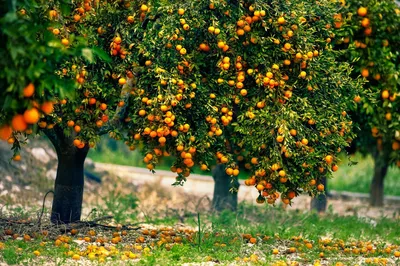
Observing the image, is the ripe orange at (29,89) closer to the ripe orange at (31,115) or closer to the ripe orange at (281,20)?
the ripe orange at (31,115)

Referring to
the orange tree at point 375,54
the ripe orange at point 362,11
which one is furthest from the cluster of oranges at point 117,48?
the ripe orange at point 362,11

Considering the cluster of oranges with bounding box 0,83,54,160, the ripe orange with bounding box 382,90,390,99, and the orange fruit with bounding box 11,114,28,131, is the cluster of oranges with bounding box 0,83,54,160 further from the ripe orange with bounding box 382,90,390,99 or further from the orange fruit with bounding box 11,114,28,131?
the ripe orange with bounding box 382,90,390,99

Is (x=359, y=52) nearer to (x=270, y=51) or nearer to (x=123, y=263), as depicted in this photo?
(x=270, y=51)

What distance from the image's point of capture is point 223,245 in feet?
23.7

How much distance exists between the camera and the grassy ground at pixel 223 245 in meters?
6.45

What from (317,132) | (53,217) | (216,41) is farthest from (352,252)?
(53,217)

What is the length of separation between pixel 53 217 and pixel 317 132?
3006mm

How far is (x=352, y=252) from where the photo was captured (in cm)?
769

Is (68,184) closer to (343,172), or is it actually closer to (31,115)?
(31,115)

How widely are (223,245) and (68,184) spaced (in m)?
1.87

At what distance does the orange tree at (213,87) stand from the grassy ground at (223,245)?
2.27 feet

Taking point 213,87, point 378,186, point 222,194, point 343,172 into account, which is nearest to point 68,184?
point 213,87

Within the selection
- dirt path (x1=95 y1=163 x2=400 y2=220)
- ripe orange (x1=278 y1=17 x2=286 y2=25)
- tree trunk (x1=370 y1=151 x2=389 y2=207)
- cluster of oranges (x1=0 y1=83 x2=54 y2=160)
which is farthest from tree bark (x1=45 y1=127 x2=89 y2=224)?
tree trunk (x1=370 y1=151 x2=389 y2=207)

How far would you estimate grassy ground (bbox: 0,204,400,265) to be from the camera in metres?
6.45
